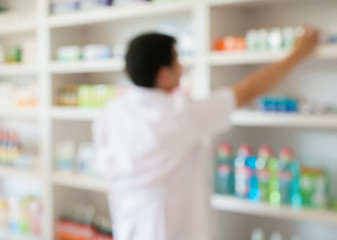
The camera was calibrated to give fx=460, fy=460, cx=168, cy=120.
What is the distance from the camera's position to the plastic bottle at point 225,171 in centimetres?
230

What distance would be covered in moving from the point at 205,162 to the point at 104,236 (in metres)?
1.36

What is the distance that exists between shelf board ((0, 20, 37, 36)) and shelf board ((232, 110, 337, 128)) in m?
1.58

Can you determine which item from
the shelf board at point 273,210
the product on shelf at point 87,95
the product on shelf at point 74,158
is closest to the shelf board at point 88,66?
the product on shelf at point 87,95

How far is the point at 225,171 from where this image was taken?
2297 mm

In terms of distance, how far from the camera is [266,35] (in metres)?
2.17

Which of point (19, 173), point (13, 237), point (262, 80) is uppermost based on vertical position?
point (262, 80)

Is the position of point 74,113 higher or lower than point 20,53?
lower

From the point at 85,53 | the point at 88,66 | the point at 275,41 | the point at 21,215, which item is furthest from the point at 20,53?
the point at 275,41

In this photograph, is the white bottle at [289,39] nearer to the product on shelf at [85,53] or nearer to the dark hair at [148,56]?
the dark hair at [148,56]

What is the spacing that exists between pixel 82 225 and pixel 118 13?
1.37 meters

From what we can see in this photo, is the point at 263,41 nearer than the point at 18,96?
Yes

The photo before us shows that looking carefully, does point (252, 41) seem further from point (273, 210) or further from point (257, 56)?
point (273, 210)

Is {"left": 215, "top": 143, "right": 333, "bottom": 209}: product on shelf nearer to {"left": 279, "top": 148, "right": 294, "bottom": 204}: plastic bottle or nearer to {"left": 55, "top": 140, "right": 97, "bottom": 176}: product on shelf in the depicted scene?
{"left": 279, "top": 148, "right": 294, "bottom": 204}: plastic bottle

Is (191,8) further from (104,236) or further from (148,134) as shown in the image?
(104,236)
